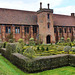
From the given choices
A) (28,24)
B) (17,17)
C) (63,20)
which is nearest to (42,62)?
(28,24)

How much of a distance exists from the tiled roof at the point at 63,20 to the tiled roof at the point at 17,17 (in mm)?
7910

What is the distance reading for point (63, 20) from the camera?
40156mm

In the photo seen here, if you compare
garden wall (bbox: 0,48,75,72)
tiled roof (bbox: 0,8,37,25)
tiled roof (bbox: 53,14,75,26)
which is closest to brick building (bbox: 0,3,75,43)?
tiled roof (bbox: 0,8,37,25)

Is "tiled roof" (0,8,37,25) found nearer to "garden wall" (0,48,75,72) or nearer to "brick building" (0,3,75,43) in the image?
"brick building" (0,3,75,43)

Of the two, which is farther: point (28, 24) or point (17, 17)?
point (17, 17)

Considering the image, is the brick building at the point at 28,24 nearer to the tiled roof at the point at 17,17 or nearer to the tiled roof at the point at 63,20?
the tiled roof at the point at 17,17

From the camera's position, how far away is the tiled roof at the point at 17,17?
2973cm

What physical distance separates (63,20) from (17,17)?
1767 cm

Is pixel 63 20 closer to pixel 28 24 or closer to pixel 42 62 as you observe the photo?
pixel 28 24

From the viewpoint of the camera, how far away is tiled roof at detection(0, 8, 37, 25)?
2973 cm

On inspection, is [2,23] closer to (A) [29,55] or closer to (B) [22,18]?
(B) [22,18]

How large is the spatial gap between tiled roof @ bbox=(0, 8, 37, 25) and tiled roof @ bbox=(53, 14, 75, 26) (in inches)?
311

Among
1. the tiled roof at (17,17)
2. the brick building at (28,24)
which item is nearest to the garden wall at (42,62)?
the brick building at (28,24)

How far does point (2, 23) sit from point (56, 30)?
1757 cm
